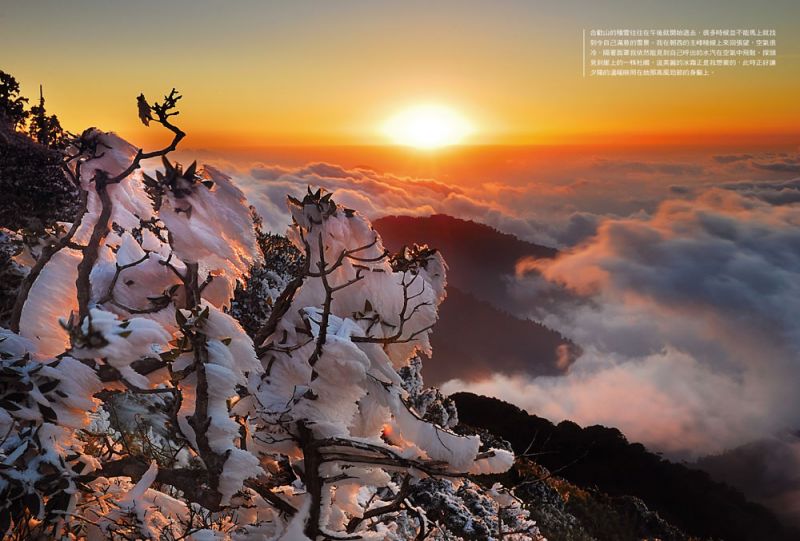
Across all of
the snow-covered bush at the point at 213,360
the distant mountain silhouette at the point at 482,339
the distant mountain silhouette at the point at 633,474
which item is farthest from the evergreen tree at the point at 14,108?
the distant mountain silhouette at the point at 482,339

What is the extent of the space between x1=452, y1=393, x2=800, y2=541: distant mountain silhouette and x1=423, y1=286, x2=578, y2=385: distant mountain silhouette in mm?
102743

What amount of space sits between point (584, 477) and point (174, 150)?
3355 cm

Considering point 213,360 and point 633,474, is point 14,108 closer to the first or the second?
point 213,360

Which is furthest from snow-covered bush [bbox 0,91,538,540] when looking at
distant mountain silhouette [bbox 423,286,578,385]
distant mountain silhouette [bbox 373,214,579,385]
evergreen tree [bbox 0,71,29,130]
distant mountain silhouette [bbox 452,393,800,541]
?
distant mountain silhouette [bbox 423,286,578,385]

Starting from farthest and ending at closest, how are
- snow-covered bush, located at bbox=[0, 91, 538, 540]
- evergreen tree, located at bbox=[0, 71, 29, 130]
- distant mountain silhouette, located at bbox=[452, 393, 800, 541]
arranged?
distant mountain silhouette, located at bbox=[452, 393, 800, 541], evergreen tree, located at bbox=[0, 71, 29, 130], snow-covered bush, located at bbox=[0, 91, 538, 540]

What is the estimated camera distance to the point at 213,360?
1.97 m

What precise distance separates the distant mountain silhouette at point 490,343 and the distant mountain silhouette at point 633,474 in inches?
4045

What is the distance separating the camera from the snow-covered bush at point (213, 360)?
2.06 m

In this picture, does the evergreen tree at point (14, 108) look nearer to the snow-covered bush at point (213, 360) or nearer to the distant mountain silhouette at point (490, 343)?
the snow-covered bush at point (213, 360)

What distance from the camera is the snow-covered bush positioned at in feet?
6.75

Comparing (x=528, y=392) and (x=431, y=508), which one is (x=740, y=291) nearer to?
(x=528, y=392)

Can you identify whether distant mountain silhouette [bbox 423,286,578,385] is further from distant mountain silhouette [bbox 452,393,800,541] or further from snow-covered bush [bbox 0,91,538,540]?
snow-covered bush [bbox 0,91,538,540]

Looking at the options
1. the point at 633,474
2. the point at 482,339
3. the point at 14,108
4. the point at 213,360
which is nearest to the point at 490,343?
the point at 482,339

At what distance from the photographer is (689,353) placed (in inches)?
6531
